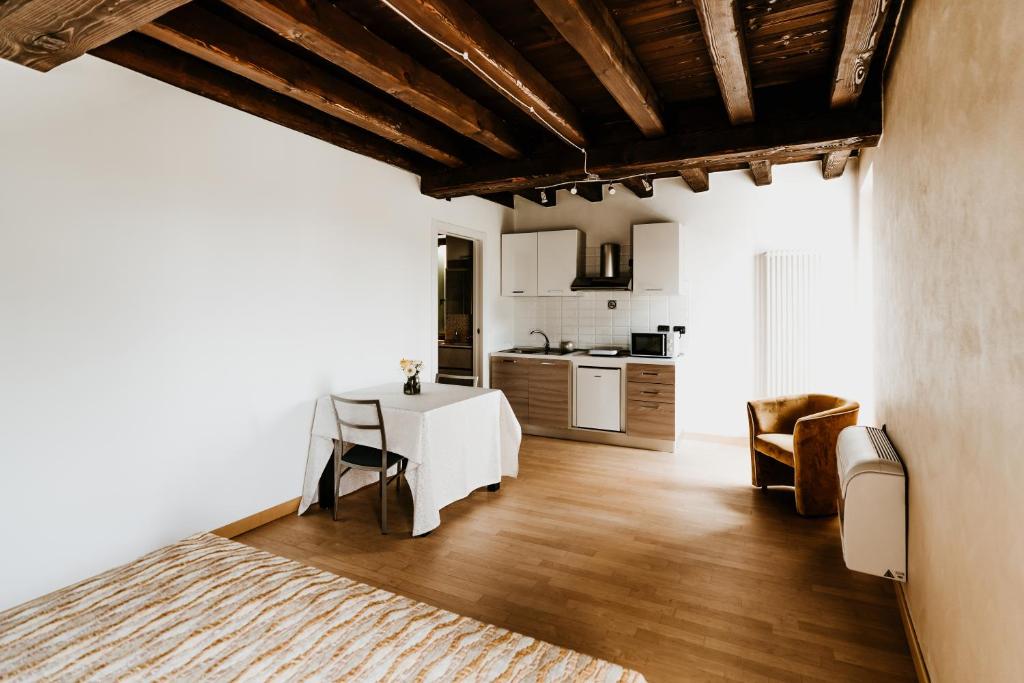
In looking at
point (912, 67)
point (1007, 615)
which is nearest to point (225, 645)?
point (1007, 615)

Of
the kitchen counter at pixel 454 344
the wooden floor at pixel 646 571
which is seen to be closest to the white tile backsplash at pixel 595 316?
the kitchen counter at pixel 454 344

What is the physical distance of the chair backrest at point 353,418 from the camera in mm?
3201

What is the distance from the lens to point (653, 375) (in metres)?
4.97

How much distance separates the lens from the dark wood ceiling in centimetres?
213

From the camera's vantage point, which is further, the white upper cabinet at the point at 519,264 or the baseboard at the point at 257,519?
the white upper cabinet at the point at 519,264

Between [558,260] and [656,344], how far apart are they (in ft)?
4.85

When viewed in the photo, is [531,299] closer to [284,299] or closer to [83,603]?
[284,299]

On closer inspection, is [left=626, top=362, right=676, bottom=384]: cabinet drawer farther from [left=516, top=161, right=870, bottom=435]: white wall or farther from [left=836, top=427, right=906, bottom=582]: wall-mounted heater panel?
[left=836, top=427, right=906, bottom=582]: wall-mounted heater panel

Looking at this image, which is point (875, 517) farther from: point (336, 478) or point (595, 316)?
point (595, 316)

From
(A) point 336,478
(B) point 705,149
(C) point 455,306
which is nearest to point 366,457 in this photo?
(A) point 336,478

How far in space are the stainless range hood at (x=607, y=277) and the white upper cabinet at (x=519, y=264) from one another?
Result: 550 mm

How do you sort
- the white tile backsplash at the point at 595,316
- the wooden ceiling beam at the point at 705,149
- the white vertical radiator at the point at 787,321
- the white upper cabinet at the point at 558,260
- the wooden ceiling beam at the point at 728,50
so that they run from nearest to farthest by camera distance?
the wooden ceiling beam at the point at 728,50
the wooden ceiling beam at the point at 705,149
the white vertical radiator at the point at 787,321
the white tile backsplash at the point at 595,316
the white upper cabinet at the point at 558,260

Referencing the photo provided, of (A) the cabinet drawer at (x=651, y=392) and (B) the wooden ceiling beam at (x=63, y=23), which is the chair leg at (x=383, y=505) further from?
(A) the cabinet drawer at (x=651, y=392)

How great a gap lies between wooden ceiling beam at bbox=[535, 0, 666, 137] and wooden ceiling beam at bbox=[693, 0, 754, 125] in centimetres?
40
